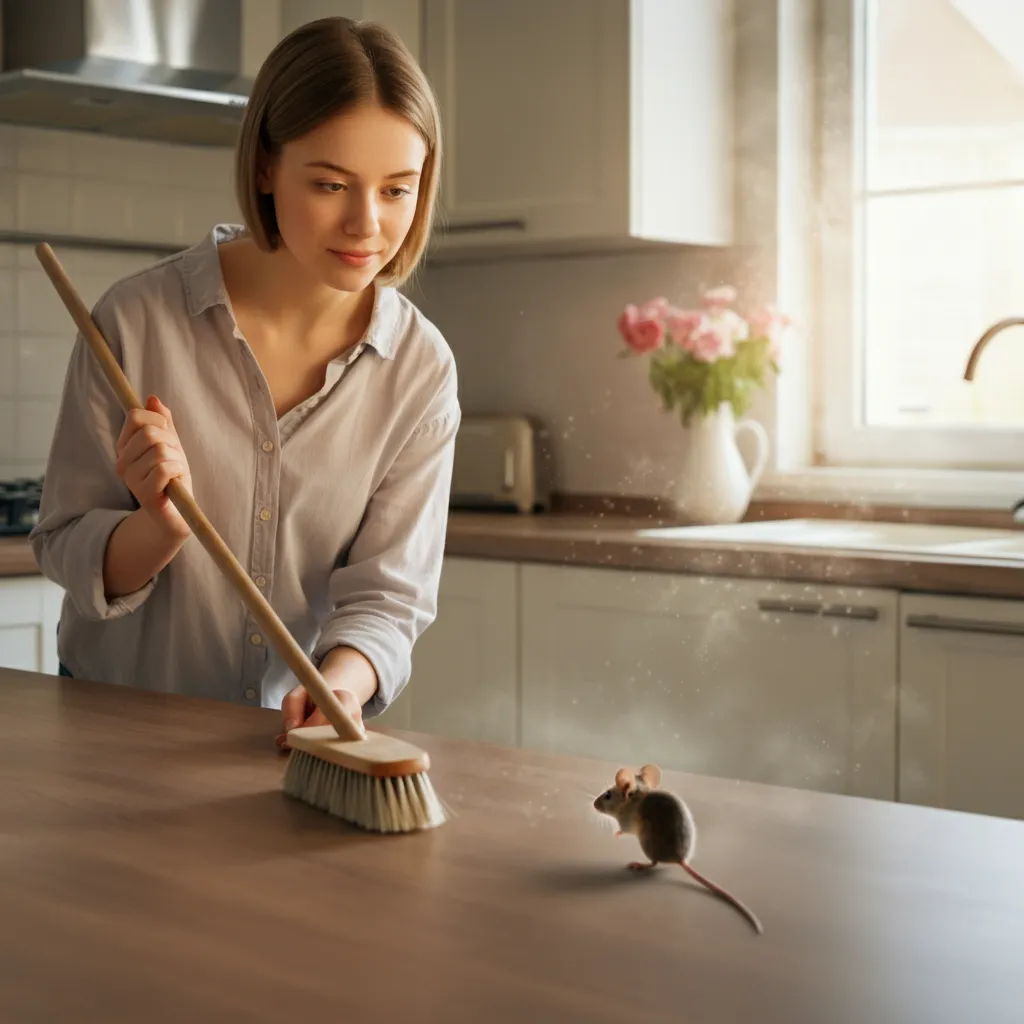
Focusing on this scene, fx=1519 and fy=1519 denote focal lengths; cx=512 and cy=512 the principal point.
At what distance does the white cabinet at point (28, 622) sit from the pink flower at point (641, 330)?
1.12m

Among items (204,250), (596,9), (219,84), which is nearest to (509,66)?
(596,9)

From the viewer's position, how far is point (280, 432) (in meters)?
1.40

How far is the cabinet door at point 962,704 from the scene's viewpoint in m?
2.08

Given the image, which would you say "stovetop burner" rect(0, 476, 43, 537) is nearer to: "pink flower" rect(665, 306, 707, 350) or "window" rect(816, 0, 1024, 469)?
"pink flower" rect(665, 306, 707, 350)

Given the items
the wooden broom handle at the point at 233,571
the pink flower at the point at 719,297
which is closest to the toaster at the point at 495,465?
the pink flower at the point at 719,297

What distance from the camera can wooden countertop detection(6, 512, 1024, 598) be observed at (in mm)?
2117

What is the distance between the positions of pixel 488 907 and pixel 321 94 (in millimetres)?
725

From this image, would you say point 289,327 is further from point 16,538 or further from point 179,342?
point 16,538

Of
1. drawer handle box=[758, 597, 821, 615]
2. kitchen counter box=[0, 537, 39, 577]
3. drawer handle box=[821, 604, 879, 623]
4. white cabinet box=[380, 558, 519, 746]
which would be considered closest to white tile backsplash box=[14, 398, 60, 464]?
kitchen counter box=[0, 537, 39, 577]

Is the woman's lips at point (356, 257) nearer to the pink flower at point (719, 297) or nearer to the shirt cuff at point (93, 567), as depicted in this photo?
the shirt cuff at point (93, 567)

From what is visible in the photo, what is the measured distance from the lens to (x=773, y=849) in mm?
853

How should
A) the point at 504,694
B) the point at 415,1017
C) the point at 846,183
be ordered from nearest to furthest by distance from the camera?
the point at 415,1017
the point at 504,694
the point at 846,183

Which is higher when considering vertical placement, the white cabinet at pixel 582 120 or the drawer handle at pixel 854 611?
the white cabinet at pixel 582 120

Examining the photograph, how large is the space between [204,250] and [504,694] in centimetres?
135
